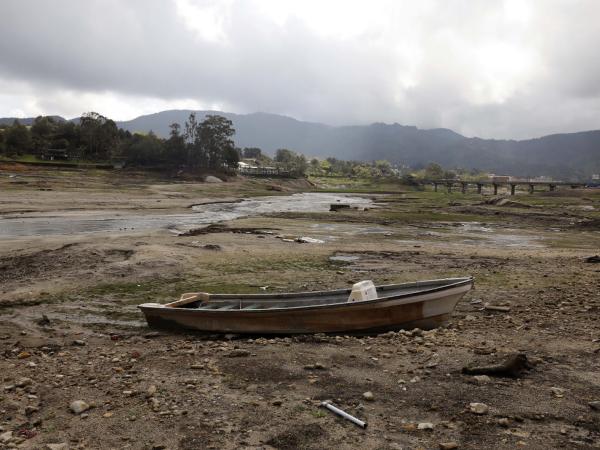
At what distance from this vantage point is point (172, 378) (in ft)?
26.9

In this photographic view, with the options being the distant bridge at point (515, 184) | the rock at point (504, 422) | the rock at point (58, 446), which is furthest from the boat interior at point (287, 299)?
the distant bridge at point (515, 184)

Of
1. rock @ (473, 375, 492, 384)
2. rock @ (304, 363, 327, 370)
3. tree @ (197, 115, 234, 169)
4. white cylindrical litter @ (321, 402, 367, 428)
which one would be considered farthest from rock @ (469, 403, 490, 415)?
tree @ (197, 115, 234, 169)

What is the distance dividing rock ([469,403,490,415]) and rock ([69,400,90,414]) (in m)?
5.62

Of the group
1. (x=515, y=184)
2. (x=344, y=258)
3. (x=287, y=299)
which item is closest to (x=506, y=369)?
(x=287, y=299)

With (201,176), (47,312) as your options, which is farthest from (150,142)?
(47,312)

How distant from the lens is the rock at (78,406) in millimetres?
6992

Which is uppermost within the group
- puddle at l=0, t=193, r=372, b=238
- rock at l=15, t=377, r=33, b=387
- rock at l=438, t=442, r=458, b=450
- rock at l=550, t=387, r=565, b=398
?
rock at l=550, t=387, r=565, b=398

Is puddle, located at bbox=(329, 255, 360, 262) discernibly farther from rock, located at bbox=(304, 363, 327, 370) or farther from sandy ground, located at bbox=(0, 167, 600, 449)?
rock, located at bbox=(304, 363, 327, 370)

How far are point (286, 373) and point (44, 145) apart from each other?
109 m

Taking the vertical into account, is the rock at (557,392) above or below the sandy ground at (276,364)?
above

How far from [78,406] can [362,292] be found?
19.4 feet

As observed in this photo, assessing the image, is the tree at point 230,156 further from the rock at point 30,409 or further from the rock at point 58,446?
the rock at point 58,446

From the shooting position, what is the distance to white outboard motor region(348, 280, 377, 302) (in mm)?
10484

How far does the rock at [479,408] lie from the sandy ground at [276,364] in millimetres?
34
